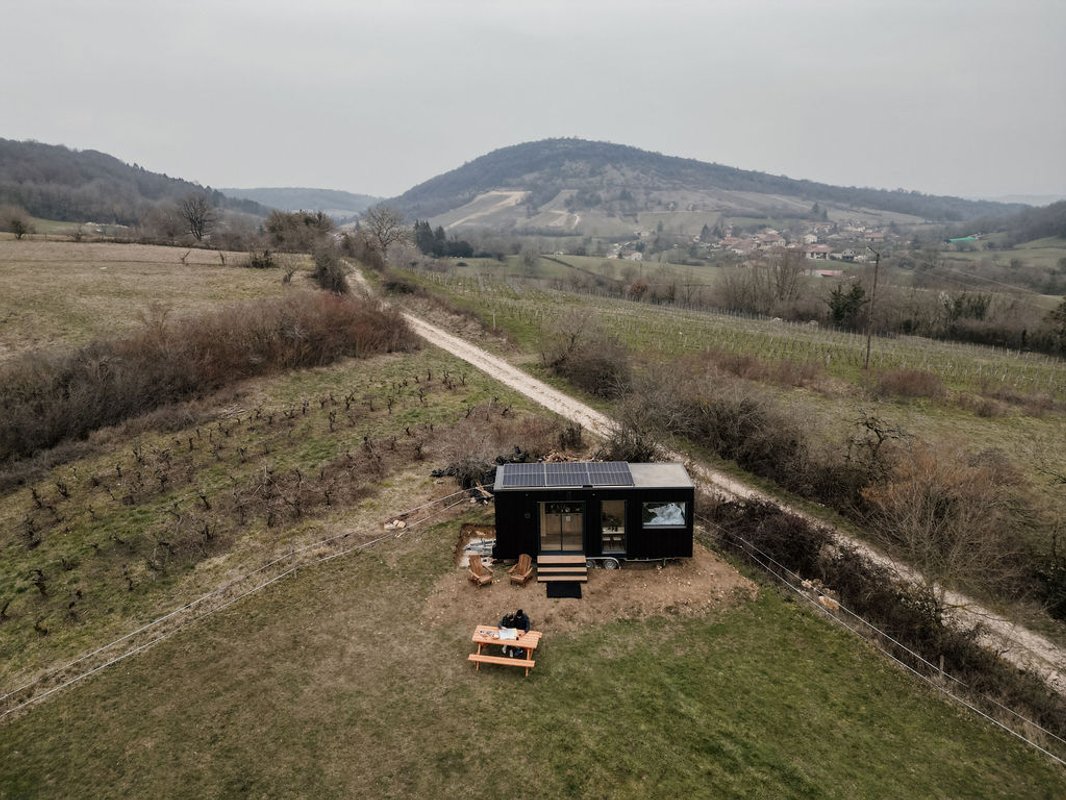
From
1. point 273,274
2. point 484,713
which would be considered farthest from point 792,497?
point 273,274

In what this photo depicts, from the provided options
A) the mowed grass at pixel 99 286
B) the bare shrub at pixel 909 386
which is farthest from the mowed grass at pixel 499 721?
the mowed grass at pixel 99 286

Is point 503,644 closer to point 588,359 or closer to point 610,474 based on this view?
point 610,474

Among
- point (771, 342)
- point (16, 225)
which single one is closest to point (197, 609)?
point (771, 342)

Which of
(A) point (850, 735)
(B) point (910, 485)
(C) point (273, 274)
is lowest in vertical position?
(A) point (850, 735)

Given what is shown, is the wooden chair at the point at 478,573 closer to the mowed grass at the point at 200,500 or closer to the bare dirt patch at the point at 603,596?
the bare dirt patch at the point at 603,596

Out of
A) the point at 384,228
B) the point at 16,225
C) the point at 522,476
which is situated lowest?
the point at 522,476

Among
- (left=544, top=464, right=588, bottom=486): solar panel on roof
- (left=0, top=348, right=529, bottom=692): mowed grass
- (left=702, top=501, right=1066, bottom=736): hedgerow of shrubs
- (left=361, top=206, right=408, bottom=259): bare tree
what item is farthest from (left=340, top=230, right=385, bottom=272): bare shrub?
(left=702, top=501, right=1066, bottom=736): hedgerow of shrubs

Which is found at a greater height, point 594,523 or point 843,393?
point 594,523

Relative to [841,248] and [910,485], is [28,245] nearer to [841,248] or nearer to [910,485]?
[910,485]
